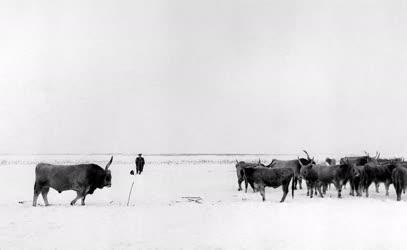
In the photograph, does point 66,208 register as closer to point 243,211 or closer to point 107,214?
point 107,214

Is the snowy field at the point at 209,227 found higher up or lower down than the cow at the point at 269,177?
lower down

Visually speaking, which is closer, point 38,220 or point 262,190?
point 38,220

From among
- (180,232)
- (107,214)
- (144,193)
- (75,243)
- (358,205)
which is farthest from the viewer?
(144,193)

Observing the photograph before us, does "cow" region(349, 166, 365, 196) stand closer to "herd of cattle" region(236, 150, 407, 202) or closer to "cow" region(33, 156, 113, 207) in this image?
"herd of cattle" region(236, 150, 407, 202)

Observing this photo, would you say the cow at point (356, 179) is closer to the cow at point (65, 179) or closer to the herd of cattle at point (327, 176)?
the herd of cattle at point (327, 176)

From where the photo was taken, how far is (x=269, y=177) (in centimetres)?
1568

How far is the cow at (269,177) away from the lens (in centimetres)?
1559

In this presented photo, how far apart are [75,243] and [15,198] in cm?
1029

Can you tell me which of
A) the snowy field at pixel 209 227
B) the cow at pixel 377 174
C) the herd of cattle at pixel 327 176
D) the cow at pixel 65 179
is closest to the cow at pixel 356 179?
the herd of cattle at pixel 327 176

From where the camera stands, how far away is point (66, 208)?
13.0 meters

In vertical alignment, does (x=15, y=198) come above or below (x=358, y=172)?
below

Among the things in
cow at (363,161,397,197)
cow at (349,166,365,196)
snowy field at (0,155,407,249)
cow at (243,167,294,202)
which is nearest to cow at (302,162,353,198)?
cow at (349,166,365,196)

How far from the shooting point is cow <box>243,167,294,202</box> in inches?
614

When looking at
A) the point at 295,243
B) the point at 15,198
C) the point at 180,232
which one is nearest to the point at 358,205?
the point at 295,243
